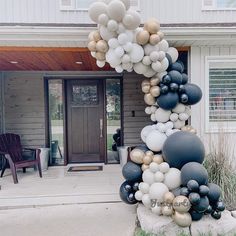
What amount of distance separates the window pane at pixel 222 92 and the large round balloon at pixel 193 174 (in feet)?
5.01

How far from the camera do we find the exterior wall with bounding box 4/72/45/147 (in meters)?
6.19

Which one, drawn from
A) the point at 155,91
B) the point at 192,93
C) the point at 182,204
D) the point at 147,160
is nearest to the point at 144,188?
the point at 147,160

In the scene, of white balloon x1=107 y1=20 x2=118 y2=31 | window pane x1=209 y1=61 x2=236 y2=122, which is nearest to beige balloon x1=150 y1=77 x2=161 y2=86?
white balloon x1=107 y1=20 x2=118 y2=31

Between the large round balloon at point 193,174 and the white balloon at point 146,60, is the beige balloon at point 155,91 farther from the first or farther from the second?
the large round balloon at point 193,174

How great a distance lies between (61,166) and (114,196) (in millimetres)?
2501

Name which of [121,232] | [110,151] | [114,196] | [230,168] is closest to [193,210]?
[121,232]

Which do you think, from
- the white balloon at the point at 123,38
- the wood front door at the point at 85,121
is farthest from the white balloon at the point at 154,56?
the wood front door at the point at 85,121

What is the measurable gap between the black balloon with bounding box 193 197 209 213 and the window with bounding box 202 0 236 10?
11.5 ft

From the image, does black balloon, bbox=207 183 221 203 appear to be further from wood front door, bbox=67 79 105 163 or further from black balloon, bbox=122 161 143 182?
wood front door, bbox=67 79 105 163

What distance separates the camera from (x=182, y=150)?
10.3ft

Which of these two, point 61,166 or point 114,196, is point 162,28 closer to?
point 114,196

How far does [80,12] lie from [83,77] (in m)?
1.89

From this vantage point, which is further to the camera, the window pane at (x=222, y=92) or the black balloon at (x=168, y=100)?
the window pane at (x=222, y=92)

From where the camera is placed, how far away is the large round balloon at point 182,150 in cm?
313
